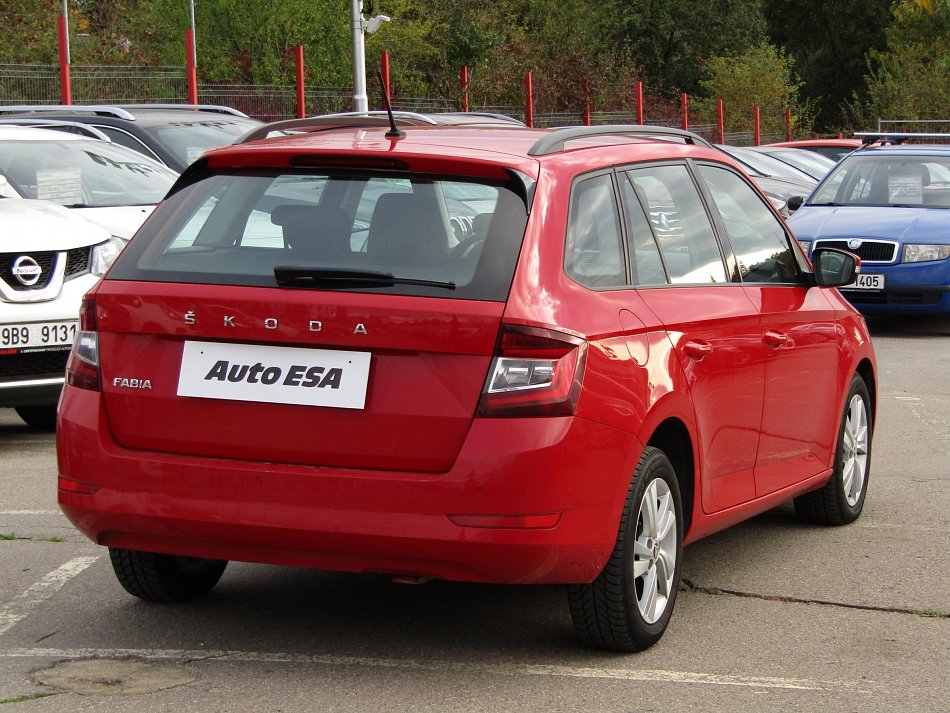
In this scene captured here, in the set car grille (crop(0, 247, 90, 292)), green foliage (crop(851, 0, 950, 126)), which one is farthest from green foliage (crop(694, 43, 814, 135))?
car grille (crop(0, 247, 90, 292))

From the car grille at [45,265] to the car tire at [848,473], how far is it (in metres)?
4.12

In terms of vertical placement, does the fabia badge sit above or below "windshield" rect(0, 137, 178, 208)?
below

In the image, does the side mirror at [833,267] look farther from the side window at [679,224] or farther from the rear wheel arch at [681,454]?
the rear wheel arch at [681,454]

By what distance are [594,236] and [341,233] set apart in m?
0.77

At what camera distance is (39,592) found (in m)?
5.41

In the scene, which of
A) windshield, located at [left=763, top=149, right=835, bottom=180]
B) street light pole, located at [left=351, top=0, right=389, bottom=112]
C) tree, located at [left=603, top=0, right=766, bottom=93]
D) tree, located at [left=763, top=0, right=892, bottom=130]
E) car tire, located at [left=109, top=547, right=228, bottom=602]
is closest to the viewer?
car tire, located at [left=109, top=547, right=228, bottom=602]

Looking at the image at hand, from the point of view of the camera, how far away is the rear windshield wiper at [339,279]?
4.28 metres

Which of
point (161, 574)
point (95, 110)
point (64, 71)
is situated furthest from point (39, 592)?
point (64, 71)

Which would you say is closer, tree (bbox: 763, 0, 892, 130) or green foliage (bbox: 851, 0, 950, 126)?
green foliage (bbox: 851, 0, 950, 126)

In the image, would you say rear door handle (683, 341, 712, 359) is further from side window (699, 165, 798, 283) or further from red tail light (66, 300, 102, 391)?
red tail light (66, 300, 102, 391)

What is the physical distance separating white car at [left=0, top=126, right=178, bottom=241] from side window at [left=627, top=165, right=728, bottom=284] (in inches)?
210

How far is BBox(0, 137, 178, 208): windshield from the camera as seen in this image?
1051cm

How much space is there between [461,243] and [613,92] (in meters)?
40.2

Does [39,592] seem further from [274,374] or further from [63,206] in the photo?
[63,206]
